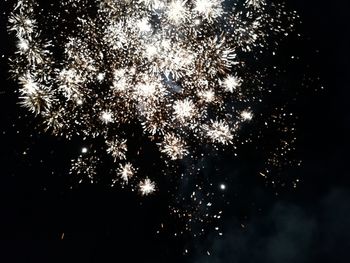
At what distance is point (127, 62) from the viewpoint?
27.4 ft

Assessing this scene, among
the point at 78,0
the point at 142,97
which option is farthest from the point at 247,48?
the point at 78,0

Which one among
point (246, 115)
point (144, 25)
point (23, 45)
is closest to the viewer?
point (23, 45)

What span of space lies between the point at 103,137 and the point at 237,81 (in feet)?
8.27

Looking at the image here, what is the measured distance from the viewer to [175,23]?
822cm

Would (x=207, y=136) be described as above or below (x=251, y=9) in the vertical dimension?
below

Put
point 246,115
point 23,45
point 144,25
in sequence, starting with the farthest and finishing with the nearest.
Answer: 1. point 246,115
2. point 144,25
3. point 23,45

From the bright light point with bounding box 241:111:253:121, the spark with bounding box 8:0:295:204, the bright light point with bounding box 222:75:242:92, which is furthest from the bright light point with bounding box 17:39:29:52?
the bright light point with bounding box 241:111:253:121

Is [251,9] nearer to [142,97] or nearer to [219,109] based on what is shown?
[219,109]

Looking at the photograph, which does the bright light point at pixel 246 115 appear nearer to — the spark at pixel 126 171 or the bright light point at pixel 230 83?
the bright light point at pixel 230 83

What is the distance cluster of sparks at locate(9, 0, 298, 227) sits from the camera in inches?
317

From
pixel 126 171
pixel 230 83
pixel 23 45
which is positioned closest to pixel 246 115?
pixel 230 83

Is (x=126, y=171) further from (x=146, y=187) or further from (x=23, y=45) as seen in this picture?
(x=23, y=45)

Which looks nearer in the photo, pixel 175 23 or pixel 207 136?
pixel 175 23

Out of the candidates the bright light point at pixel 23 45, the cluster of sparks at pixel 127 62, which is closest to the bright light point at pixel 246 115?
the cluster of sparks at pixel 127 62
